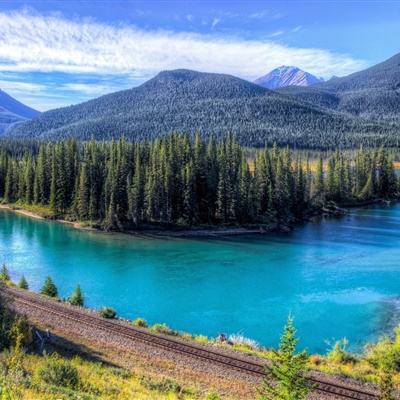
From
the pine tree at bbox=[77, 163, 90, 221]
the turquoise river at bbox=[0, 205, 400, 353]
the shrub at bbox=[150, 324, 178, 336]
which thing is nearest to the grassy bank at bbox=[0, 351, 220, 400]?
the shrub at bbox=[150, 324, 178, 336]

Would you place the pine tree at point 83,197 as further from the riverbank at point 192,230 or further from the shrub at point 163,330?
the shrub at point 163,330

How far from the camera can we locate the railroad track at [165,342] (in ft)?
83.6

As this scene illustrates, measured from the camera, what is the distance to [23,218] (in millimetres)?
101062

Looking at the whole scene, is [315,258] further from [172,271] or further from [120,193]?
[120,193]

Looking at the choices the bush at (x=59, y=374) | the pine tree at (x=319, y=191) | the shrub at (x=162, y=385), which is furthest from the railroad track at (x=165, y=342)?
the pine tree at (x=319, y=191)

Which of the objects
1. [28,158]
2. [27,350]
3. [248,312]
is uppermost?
[28,158]

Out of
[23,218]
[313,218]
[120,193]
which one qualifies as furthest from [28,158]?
[313,218]

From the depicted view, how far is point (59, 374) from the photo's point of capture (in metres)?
21.2

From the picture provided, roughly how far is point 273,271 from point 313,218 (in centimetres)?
4827

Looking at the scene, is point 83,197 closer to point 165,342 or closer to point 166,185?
point 166,185

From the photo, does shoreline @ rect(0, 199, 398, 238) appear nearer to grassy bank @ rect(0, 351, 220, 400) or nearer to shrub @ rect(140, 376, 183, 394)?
grassy bank @ rect(0, 351, 220, 400)

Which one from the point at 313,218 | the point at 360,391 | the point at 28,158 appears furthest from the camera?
the point at 28,158

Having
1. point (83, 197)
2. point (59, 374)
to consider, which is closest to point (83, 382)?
point (59, 374)

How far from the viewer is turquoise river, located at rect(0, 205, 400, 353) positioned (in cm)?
4375
